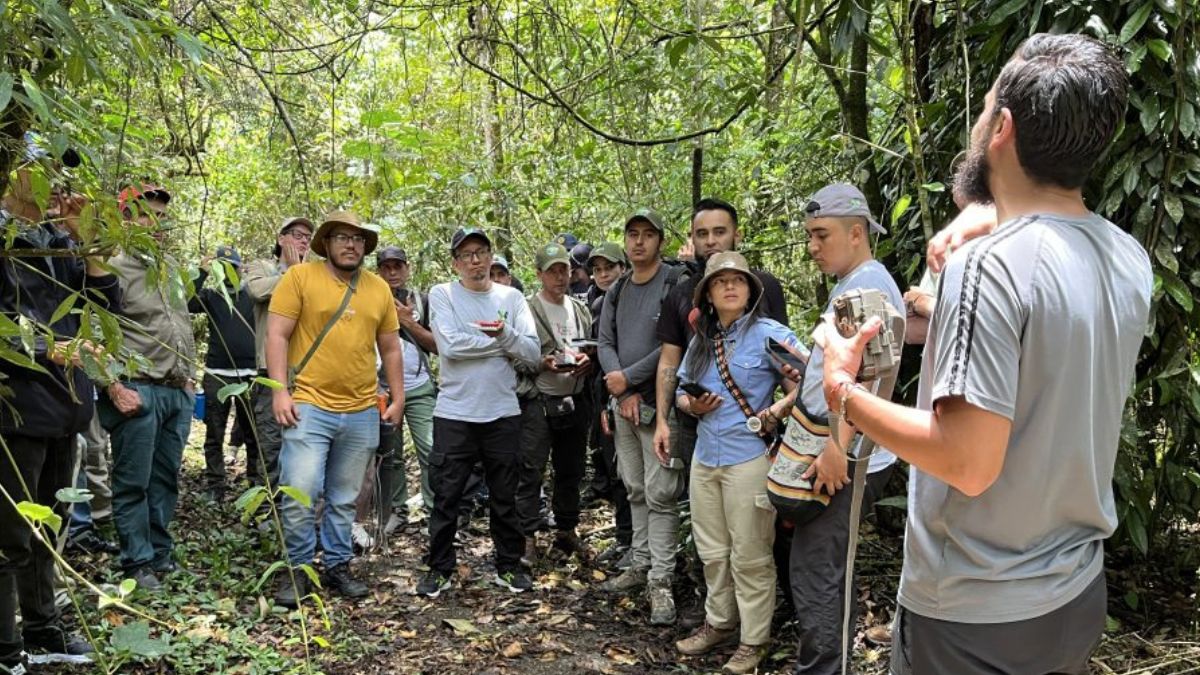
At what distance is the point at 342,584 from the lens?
500 cm

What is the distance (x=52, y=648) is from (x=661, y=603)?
282 centimetres

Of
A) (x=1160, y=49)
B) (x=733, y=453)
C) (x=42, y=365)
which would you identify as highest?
(x=1160, y=49)

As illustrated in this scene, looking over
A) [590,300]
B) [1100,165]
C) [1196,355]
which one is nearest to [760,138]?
[590,300]

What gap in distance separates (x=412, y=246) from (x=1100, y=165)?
6459 millimetres

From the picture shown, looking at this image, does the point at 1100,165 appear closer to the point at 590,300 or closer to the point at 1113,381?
the point at 1113,381

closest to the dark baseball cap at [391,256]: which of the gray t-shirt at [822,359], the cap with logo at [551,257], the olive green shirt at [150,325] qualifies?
the cap with logo at [551,257]

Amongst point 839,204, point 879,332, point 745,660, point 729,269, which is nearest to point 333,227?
point 729,269

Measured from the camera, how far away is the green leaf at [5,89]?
1805 mm

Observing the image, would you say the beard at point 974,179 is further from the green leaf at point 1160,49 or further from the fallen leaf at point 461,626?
the fallen leaf at point 461,626

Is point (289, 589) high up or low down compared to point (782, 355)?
down

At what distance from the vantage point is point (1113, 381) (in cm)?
170

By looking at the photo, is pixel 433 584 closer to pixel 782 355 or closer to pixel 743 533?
pixel 743 533

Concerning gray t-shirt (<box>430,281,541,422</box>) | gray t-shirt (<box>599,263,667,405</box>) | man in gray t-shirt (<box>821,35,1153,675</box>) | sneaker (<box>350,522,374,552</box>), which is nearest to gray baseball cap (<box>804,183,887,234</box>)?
gray t-shirt (<box>599,263,667,405</box>)

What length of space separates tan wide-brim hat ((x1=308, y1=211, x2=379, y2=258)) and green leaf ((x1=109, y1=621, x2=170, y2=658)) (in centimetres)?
213
